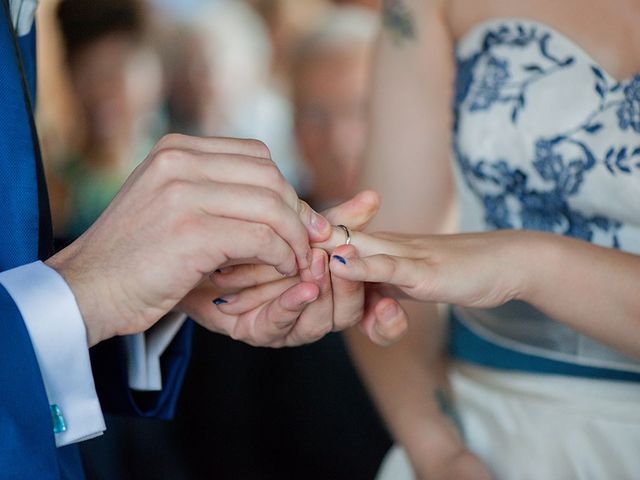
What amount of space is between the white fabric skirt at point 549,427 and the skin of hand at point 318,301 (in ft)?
0.75

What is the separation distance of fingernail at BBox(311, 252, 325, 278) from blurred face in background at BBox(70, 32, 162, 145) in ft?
8.43

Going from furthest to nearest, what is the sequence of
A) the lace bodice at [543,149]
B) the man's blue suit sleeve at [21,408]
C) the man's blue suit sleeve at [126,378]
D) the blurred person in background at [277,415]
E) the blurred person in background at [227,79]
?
the blurred person in background at [227,79]
the blurred person in background at [277,415]
the lace bodice at [543,149]
the man's blue suit sleeve at [126,378]
the man's blue suit sleeve at [21,408]

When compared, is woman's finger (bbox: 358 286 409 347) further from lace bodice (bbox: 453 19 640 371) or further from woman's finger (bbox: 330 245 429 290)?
lace bodice (bbox: 453 19 640 371)

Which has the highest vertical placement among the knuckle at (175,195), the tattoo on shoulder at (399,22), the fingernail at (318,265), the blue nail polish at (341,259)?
the tattoo on shoulder at (399,22)

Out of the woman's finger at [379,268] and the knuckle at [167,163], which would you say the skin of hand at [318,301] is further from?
the knuckle at [167,163]

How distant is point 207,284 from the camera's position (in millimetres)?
895

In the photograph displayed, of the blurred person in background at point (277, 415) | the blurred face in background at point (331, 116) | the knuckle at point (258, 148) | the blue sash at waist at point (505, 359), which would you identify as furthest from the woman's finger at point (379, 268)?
the blurred face in background at point (331, 116)

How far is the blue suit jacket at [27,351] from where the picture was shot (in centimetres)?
63

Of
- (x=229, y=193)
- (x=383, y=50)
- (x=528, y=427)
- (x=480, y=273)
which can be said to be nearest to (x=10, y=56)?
(x=229, y=193)

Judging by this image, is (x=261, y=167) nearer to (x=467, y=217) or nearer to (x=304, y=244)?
(x=304, y=244)

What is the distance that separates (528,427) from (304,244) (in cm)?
42

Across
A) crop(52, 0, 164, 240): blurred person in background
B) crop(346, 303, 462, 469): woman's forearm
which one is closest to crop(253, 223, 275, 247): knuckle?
crop(346, 303, 462, 469): woman's forearm

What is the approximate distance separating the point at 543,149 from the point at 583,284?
25 cm

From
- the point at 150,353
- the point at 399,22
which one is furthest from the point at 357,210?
the point at 399,22
